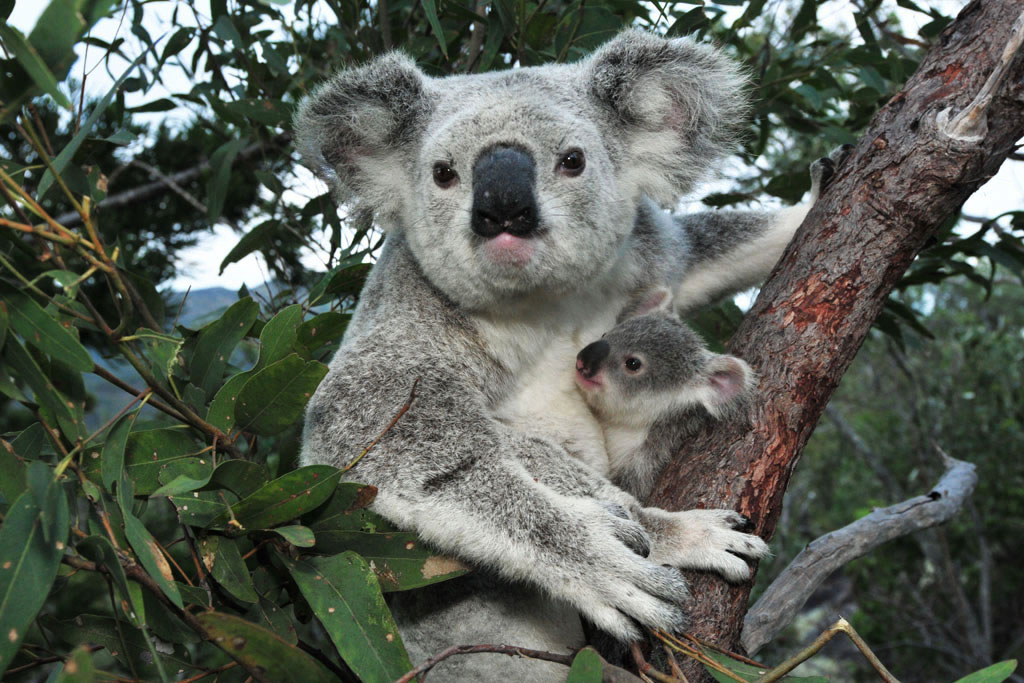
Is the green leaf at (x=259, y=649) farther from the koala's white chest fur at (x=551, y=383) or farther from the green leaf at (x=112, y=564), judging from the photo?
the koala's white chest fur at (x=551, y=383)

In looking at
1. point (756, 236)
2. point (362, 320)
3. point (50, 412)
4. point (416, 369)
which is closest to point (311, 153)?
point (362, 320)

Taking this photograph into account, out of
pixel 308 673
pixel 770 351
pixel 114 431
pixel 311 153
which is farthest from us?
pixel 311 153

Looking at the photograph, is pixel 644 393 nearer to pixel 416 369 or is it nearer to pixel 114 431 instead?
pixel 416 369

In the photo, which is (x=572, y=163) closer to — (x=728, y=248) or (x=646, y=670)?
(x=728, y=248)

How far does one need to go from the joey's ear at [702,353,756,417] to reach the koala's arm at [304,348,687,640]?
15.9 inches

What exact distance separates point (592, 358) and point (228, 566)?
1.12 metres

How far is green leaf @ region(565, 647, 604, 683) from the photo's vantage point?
1500 millimetres

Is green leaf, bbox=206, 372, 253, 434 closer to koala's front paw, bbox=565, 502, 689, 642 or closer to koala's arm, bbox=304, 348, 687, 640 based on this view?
koala's arm, bbox=304, 348, 687, 640

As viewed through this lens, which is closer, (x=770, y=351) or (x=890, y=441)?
(x=770, y=351)

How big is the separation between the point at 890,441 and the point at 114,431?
6908 mm

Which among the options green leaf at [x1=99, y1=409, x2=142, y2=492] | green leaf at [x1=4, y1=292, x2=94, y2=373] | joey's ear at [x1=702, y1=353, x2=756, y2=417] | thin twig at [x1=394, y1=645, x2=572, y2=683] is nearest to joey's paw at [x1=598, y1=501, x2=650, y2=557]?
thin twig at [x1=394, y1=645, x2=572, y2=683]

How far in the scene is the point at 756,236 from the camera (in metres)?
2.67

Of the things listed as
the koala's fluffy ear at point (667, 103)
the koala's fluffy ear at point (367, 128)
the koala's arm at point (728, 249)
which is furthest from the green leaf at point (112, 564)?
the koala's arm at point (728, 249)

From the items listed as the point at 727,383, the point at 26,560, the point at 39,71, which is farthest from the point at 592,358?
A: the point at 39,71
